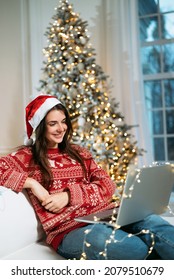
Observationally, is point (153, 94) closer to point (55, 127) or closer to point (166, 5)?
point (166, 5)

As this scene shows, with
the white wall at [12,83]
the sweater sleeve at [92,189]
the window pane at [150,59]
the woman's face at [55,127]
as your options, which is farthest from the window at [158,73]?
the woman's face at [55,127]

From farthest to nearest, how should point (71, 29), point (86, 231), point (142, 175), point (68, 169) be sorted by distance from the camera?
point (71, 29), point (68, 169), point (86, 231), point (142, 175)

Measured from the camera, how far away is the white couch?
156 cm

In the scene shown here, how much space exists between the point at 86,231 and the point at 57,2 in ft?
8.01

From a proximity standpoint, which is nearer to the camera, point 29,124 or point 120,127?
point 29,124

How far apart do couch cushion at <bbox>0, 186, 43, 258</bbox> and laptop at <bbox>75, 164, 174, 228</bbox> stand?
231mm

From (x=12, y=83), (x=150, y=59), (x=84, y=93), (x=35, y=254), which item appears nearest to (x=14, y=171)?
(x=35, y=254)

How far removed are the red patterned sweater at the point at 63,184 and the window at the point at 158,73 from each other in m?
2.07

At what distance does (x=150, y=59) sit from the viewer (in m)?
3.79

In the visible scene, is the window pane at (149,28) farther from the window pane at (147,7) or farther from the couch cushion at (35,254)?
the couch cushion at (35,254)
